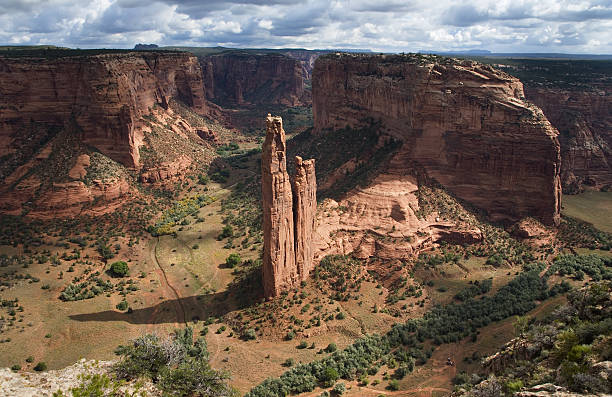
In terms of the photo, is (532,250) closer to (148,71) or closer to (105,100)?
(105,100)

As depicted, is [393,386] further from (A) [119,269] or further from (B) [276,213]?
(A) [119,269]

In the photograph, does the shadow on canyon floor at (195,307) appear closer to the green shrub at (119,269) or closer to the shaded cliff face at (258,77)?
the green shrub at (119,269)

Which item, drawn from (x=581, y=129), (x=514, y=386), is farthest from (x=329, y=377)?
(x=581, y=129)

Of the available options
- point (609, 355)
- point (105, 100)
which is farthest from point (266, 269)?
point (105, 100)

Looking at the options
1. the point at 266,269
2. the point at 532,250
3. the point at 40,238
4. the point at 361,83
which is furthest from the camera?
the point at 361,83

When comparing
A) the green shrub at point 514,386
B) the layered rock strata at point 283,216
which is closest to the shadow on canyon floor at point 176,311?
the layered rock strata at point 283,216
